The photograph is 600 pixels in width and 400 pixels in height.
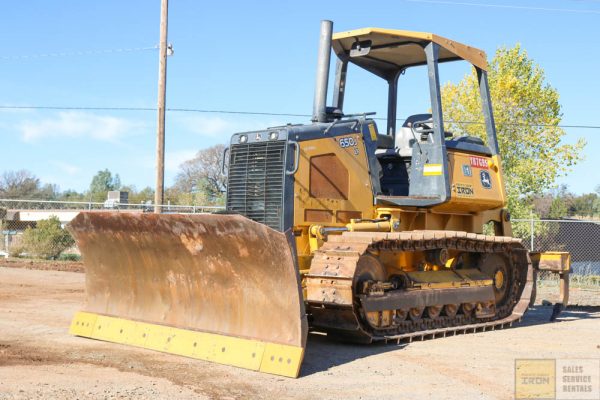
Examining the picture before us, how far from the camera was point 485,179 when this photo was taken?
1066 cm

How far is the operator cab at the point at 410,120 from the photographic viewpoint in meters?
9.72

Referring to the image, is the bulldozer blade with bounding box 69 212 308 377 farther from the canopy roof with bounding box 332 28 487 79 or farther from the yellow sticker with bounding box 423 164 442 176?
the canopy roof with bounding box 332 28 487 79

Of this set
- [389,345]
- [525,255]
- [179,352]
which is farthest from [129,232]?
[525,255]

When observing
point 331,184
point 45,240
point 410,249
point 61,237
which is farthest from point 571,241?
point 331,184

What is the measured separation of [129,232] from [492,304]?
5194 millimetres

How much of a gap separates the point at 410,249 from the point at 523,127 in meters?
18.0

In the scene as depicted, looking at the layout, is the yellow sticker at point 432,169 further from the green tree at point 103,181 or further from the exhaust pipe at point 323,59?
the green tree at point 103,181

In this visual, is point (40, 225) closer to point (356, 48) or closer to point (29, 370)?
point (356, 48)

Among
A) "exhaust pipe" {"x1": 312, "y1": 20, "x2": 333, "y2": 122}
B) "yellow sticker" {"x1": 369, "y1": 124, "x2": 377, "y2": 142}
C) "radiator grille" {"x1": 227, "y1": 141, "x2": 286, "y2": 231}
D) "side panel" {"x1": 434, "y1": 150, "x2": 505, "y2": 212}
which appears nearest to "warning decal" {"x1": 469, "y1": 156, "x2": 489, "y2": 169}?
"side panel" {"x1": 434, "y1": 150, "x2": 505, "y2": 212}

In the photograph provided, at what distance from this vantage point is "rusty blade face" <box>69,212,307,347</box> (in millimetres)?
7242

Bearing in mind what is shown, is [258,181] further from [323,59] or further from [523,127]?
[523,127]

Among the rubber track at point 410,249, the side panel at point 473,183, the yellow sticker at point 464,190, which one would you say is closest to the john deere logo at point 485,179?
the side panel at point 473,183

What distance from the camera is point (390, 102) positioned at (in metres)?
11.4

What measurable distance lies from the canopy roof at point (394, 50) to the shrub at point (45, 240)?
574 inches
